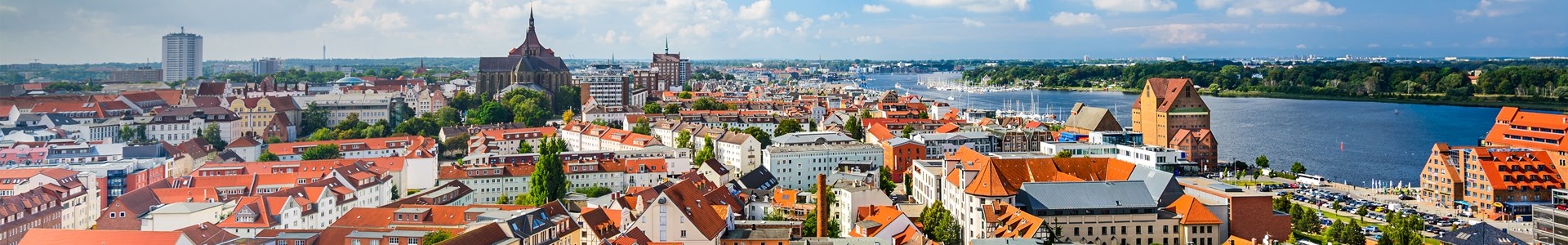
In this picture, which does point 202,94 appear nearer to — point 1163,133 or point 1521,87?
point 1163,133

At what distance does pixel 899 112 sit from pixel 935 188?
1374 cm

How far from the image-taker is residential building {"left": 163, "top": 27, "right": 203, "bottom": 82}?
4219cm

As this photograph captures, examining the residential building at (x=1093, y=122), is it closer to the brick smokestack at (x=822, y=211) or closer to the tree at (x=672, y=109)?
the tree at (x=672, y=109)

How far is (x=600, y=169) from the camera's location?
20047 millimetres

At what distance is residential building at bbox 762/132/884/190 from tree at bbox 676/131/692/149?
290 centimetres

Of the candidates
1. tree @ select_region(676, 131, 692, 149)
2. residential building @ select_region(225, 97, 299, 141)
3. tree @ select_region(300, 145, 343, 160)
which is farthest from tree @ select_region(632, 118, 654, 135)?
residential building @ select_region(225, 97, 299, 141)

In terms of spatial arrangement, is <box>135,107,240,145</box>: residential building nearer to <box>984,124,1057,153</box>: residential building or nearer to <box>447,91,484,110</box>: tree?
<box>447,91,484,110</box>: tree

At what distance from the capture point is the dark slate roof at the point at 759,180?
19594 millimetres

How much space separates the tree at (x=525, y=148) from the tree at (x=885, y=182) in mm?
7903

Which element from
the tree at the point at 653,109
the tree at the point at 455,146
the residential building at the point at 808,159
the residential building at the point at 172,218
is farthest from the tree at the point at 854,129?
the residential building at the point at 172,218

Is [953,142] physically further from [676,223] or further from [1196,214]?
[676,223]

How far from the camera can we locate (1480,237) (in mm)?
13492

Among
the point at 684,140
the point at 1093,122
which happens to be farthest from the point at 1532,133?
the point at 684,140

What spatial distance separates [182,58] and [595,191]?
3576cm
